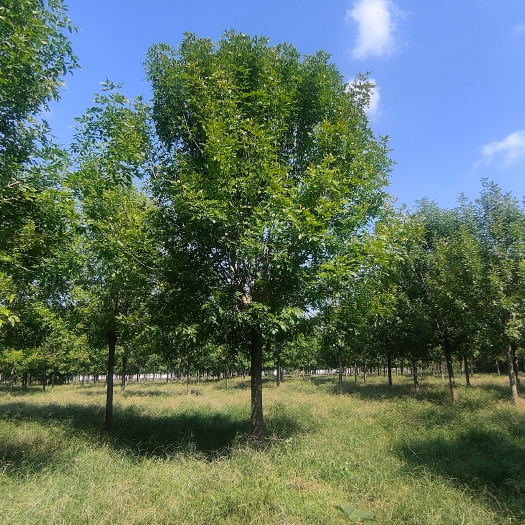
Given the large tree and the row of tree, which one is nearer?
the row of tree

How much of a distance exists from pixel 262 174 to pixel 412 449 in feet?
29.9

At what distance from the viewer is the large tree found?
8.48 metres

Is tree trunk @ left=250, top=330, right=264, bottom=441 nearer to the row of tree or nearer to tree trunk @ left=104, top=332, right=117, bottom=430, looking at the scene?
the row of tree

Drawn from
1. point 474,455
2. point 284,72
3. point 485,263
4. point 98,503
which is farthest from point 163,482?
point 485,263

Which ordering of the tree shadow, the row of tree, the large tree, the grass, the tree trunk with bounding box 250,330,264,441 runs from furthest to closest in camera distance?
the tree trunk with bounding box 250,330,264,441
the tree shadow
the large tree
the row of tree
the grass

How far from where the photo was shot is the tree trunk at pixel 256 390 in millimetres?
10269

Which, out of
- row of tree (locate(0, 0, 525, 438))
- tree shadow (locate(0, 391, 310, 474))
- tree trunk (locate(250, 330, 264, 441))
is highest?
row of tree (locate(0, 0, 525, 438))

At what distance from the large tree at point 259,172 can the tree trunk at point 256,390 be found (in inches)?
1.2

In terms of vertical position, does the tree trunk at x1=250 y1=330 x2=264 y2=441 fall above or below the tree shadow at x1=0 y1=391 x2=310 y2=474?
above

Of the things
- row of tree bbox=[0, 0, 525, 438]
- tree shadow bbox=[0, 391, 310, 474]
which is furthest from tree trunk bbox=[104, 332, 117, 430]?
row of tree bbox=[0, 0, 525, 438]

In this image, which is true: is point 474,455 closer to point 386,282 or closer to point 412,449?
point 412,449

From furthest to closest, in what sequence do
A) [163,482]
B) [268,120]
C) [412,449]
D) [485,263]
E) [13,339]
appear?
[485,263], [13,339], [412,449], [268,120], [163,482]

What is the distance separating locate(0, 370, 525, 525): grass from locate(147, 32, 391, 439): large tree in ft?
9.24

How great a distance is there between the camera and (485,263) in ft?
64.8
